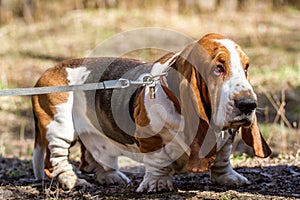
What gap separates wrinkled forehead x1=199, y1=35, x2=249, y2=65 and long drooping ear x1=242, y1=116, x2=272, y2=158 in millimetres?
574

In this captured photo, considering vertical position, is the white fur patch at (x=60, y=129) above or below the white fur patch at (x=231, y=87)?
below

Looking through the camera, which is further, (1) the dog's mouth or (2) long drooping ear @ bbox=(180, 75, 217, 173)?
(2) long drooping ear @ bbox=(180, 75, 217, 173)

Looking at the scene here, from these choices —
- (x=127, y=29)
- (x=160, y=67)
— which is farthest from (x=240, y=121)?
(x=127, y=29)

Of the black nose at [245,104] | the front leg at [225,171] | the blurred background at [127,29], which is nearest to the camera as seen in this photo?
the black nose at [245,104]

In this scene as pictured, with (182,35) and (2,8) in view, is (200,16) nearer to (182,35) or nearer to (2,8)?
(182,35)

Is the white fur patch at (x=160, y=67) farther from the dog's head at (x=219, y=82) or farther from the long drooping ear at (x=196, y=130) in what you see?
the long drooping ear at (x=196, y=130)

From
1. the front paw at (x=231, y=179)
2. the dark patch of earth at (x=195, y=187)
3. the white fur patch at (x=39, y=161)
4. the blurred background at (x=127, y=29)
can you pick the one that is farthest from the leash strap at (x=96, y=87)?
the blurred background at (x=127, y=29)

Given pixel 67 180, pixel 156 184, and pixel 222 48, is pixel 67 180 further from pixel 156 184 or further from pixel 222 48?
pixel 222 48

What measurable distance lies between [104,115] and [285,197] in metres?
1.60

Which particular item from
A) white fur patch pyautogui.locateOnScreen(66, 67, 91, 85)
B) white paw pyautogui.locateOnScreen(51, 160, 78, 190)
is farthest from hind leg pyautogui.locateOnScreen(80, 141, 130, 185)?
white fur patch pyautogui.locateOnScreen(66, 67, 91, 85)

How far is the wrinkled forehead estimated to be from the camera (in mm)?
3811

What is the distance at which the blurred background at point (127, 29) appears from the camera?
12023 mm

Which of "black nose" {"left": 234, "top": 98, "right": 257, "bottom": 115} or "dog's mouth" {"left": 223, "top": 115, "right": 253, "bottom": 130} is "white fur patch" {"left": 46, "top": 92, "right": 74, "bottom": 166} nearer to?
"dog's mouth" {"left": 223, "top": 115, "right": 253, "bottom": 130}

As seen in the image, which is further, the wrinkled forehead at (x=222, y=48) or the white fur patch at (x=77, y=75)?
the white fur patch at (x=77, y=75)
